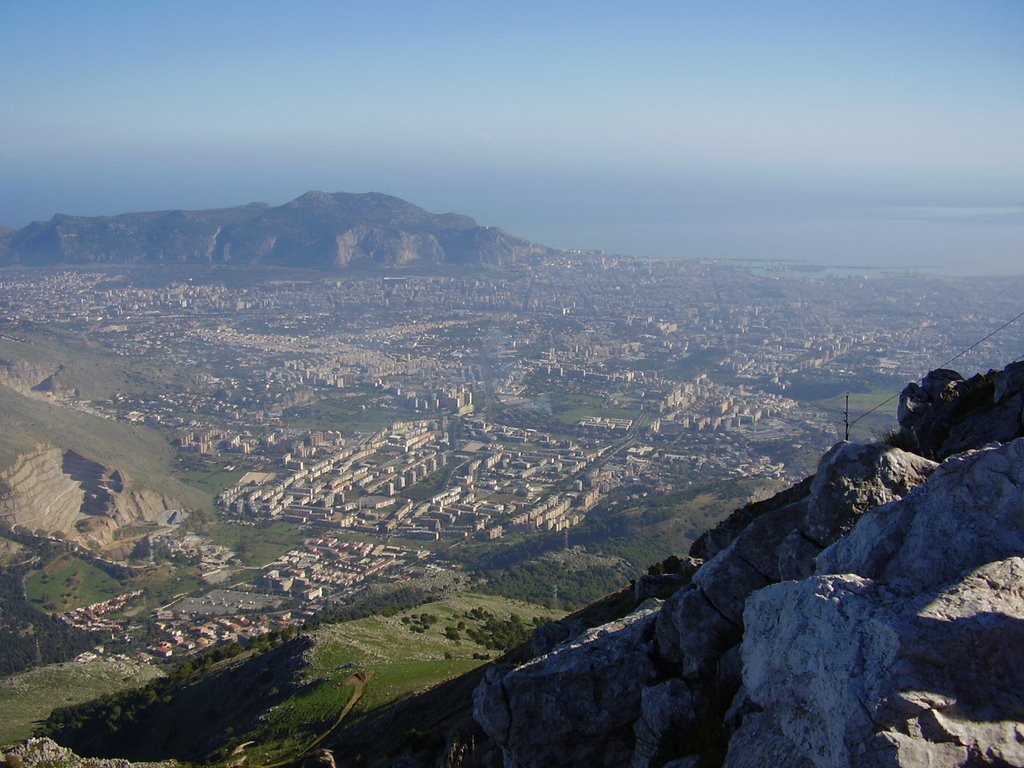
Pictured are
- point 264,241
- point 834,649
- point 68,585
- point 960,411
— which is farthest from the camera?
point 264,241

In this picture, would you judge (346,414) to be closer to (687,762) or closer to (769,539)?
(769,539)

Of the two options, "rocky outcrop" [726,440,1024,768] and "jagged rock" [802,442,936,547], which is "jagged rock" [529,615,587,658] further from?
"rocky outcrop" [726,440,1024,768]

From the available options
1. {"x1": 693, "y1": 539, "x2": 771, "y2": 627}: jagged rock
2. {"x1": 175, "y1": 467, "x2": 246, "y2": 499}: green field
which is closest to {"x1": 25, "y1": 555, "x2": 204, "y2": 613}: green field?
{"x1": 175, "y1": 467, "x2": 246, "y2": 499}: green field

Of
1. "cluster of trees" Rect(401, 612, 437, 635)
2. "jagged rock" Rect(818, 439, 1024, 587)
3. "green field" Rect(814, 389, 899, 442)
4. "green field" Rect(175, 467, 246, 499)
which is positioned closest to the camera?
"jagged rock" Rect(818, 439, 1024, 587)

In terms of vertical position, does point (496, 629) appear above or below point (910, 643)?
below

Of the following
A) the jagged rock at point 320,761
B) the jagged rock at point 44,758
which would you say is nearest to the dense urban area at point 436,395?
the jagged rock at point 44,758

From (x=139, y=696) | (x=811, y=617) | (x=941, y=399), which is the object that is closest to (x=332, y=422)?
(x=139, y=696)

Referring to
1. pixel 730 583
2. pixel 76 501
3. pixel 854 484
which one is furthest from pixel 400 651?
pixel 76 501
